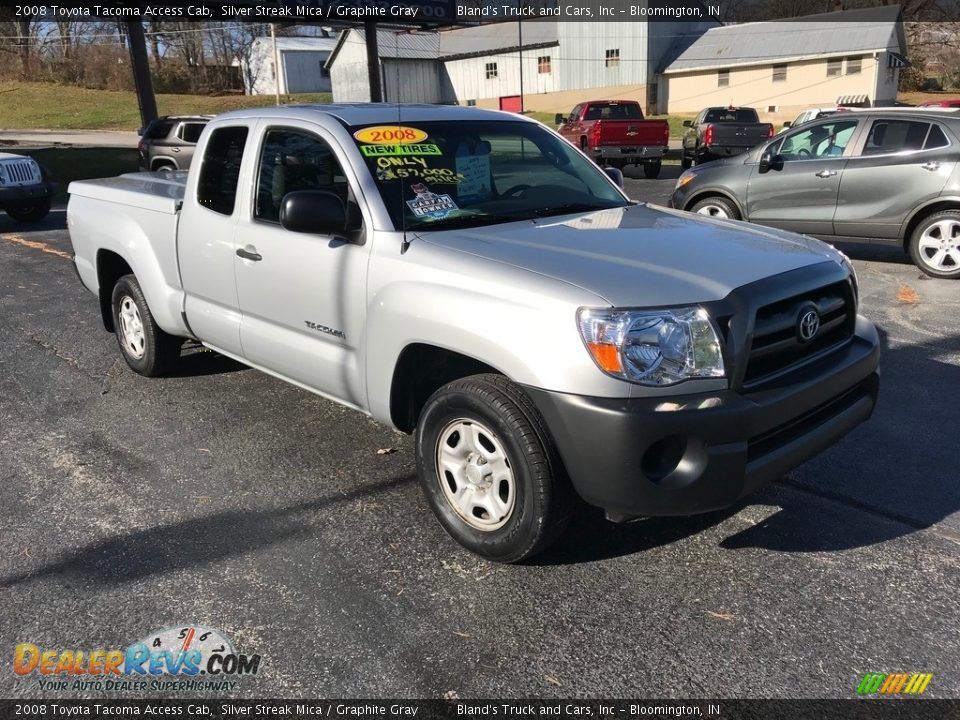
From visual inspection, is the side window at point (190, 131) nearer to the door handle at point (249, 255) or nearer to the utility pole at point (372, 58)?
the utility pole at point (372, 58)

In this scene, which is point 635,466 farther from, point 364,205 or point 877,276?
point 877,276

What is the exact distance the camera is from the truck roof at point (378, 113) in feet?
13.7

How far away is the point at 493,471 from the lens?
10.7ft

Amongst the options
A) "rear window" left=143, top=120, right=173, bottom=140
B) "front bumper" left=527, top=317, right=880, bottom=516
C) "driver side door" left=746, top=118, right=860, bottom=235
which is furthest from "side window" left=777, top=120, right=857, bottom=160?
"rear window" left=143, top=120, right=173, bottom=140

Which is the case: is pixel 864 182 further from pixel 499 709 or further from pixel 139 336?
pixel 499 709

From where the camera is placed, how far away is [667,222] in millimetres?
4047

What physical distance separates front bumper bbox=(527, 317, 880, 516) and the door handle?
1.98 meters

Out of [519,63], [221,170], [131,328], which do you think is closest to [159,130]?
[131,328]

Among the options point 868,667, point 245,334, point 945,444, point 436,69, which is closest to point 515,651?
point 868,667

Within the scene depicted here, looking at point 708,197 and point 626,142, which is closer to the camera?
point 708,197

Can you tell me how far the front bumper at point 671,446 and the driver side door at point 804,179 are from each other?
681 cm

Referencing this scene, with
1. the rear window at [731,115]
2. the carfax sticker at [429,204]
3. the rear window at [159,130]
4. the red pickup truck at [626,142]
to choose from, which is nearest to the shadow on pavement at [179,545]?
the carfax sticker at [429,204]

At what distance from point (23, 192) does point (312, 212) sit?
12068mm

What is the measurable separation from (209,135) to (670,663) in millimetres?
3846
